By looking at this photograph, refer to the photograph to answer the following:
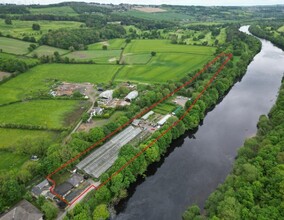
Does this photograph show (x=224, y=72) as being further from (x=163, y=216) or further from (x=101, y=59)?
(x=163, y=216)

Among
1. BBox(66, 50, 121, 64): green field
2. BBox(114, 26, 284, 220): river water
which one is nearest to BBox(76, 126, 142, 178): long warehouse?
BBox(114, 26, 284, 220): river water

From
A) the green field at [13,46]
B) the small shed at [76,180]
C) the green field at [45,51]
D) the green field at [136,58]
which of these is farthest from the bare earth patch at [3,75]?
the small shed at [76,180]

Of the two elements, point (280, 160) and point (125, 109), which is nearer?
point (280, 160)

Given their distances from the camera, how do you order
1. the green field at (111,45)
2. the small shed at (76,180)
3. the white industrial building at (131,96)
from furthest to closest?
the green field at (111,45), the white industrial building at (131,96), the small shed at (76,180)

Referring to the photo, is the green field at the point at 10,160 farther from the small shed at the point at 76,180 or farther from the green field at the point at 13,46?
the green field at the point at 13,46

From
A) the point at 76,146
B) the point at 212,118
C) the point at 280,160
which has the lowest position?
the point at 212,118

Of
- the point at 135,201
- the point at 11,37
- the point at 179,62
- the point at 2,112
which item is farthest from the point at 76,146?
the point at 11,37

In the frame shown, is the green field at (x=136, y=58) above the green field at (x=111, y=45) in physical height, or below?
above
